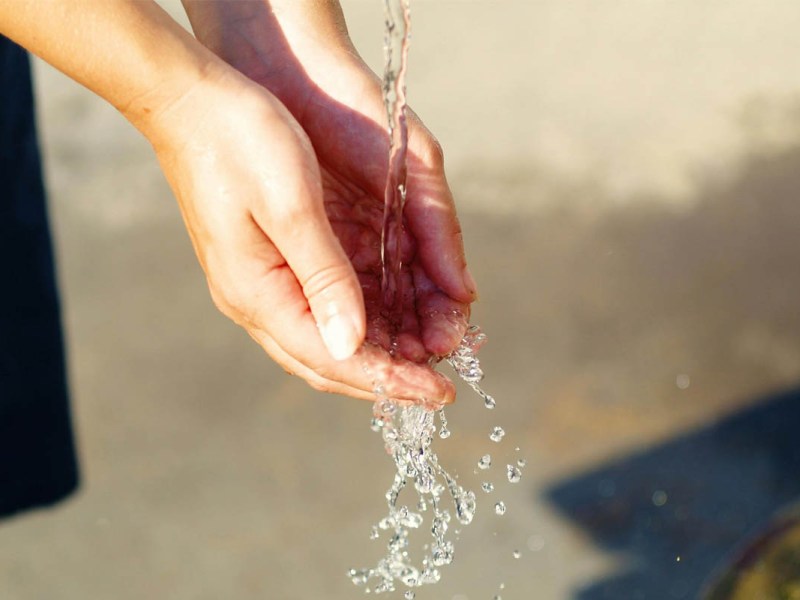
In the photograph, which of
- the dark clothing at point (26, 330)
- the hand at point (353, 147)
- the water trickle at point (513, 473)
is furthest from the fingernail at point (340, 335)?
the dark clothing at point (26, 330)

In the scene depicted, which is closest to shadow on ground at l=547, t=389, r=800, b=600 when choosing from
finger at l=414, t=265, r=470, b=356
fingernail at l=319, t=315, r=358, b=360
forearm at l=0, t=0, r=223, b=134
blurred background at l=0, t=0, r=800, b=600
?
blurred background at l=0, t=0, r=800, b=600

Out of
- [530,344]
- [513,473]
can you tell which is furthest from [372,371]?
[530,344]

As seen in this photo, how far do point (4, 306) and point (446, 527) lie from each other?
95 cm

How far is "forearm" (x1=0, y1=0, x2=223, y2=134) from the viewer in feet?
3.08

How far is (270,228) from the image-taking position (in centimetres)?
93

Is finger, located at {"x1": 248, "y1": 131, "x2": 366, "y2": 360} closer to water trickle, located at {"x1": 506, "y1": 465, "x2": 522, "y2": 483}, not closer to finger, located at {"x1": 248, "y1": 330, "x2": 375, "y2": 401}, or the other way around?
finger, located at {"x1": 248, "y1": 330, "x2": 375, "y2": 401}

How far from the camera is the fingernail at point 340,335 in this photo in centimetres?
91

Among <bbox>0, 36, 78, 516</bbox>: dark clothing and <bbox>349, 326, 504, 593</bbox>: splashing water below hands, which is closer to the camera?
<bbox>349, 326, 504, 593</bbox>: splashing water below hands

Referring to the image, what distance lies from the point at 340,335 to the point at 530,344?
0.97 m

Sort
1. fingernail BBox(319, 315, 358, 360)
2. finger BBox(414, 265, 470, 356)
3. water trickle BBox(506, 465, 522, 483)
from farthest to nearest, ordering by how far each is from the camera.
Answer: water trickle BBox(506, 465, 522, 483) → finger BBox(414, 265, 470, 356) → fingernail BBox(319, 315, 358, 360)

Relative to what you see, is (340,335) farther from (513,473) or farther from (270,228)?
(513,473)

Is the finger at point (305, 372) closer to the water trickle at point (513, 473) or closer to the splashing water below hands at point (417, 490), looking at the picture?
the splashing water below hands at point (417, 490)

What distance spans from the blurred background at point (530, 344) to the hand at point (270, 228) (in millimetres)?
781

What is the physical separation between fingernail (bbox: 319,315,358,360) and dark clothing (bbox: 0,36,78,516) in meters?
1.00
